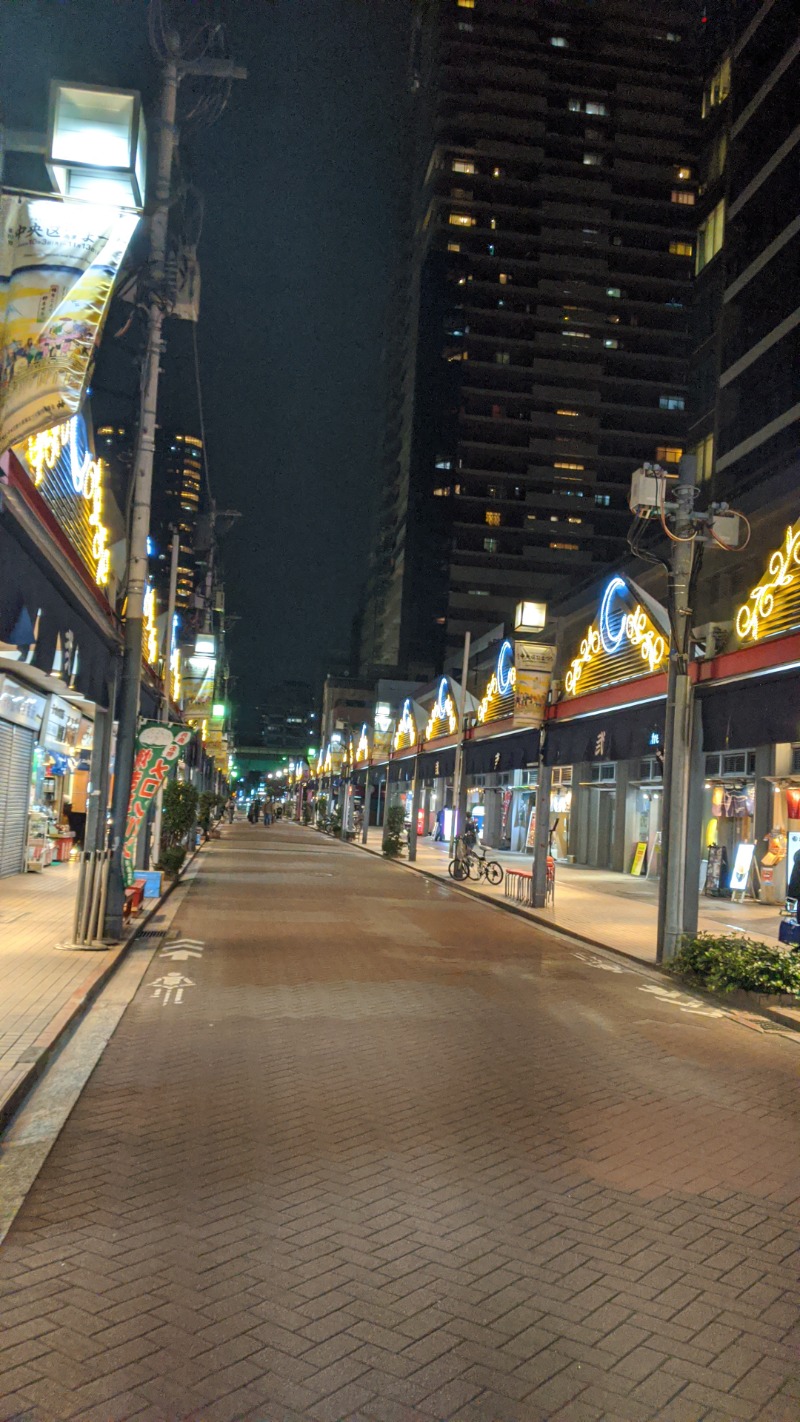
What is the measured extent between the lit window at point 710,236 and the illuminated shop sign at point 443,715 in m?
38.6

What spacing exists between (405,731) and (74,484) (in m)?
29.1

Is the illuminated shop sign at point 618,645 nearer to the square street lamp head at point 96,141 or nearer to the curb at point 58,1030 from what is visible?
the curb at point 58,1030

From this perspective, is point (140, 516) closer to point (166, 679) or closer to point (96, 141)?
point (96, 141)

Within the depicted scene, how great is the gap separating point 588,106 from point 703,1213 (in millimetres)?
120425

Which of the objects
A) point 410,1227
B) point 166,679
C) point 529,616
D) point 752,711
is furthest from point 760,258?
point 410,1227

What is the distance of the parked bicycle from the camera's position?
28.0 meters

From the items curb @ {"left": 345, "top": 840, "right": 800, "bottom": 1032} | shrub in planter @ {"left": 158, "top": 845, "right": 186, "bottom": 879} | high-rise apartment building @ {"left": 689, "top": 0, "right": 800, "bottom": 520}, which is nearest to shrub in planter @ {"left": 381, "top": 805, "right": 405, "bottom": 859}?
curb @ {"left": 345, "top": 840, "right": 800, "bottom": 1032}

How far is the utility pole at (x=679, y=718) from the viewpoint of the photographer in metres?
14.1

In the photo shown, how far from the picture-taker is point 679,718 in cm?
1416

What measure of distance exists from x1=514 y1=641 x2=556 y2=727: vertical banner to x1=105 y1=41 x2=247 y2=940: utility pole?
9.23m

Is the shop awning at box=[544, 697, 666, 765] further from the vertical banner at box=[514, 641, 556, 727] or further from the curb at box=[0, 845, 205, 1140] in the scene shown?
the curb at box=[0, 845, 205, 1140]

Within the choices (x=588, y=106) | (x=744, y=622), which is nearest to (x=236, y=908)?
(x=744, y=622)

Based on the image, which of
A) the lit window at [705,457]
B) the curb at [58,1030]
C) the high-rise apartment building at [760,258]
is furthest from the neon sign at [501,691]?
the lit window at [705,457]

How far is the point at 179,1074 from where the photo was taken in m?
7.52
